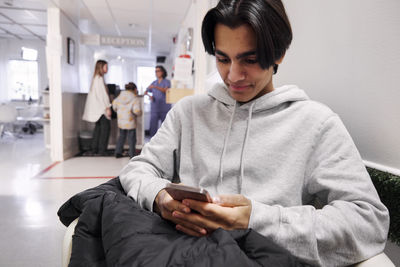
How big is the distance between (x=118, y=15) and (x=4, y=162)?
315cm

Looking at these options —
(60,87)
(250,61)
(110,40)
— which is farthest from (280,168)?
(110,40)

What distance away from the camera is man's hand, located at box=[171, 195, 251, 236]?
0.60m

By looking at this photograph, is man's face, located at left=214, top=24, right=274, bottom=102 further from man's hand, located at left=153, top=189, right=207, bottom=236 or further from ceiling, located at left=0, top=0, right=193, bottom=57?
ceiling, located at left=0, top=0, right=193, bottom=57

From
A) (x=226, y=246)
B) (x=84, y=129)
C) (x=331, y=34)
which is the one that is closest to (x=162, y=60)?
(x=84, y=129)

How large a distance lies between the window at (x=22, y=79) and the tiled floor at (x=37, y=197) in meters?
4.49

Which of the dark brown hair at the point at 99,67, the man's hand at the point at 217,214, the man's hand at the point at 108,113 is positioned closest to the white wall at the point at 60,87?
the dark brown hair at the point at 99,67

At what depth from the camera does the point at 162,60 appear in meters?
8.64

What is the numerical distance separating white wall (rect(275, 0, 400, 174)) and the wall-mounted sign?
14.7ft

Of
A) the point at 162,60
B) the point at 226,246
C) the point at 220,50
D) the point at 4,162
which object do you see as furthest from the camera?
the point at 162,60

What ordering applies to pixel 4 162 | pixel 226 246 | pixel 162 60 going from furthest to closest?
pixel 162 60 < pixel 4 162 < pixel 226 246

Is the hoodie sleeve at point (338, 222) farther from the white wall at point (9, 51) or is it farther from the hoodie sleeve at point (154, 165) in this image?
the white wall at point (9, 51)

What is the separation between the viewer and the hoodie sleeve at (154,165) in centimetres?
79

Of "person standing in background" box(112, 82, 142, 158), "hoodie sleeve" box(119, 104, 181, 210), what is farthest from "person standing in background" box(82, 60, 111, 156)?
"hoodie sleeve" box(119, 104, 181, 210)

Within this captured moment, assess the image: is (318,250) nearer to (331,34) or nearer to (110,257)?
(110,257)
